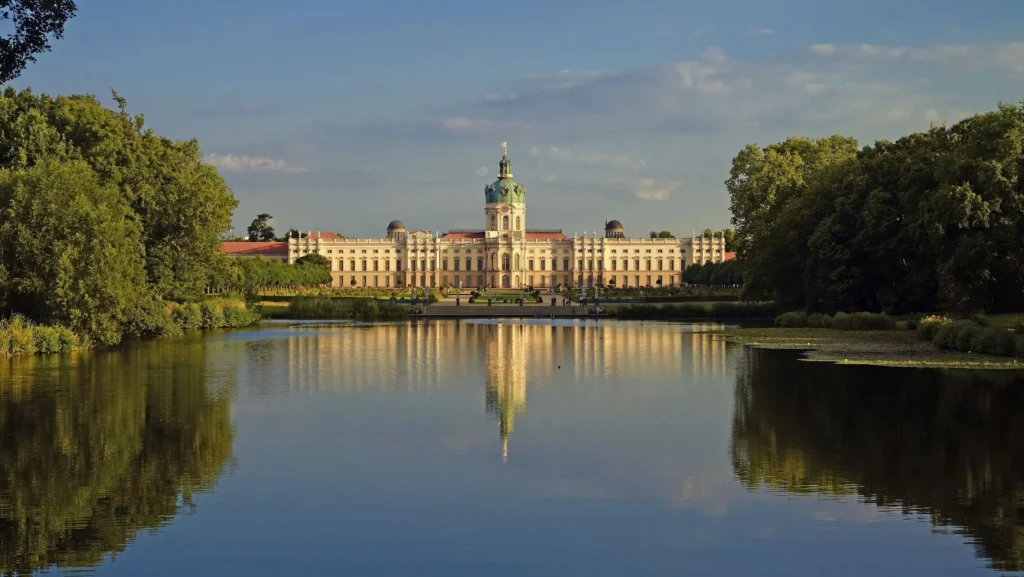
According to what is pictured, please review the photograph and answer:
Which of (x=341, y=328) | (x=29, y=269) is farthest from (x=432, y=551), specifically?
(x=341, y=328)

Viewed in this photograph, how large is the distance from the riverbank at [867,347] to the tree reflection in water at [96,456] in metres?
14.1

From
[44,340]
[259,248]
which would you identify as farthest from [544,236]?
[44,340]

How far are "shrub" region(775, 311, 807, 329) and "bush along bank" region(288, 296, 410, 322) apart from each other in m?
18.8

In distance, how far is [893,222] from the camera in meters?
36.4

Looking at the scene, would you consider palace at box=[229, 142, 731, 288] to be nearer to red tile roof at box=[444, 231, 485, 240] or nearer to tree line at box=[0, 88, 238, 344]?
red tile roof at box=[444, 231, 485, 240]

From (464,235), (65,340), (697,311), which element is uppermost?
(464,235)

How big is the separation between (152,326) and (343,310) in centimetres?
1915

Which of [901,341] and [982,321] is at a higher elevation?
[982,321]

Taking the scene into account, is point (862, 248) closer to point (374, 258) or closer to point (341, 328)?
point (341, 328)

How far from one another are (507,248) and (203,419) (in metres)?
129

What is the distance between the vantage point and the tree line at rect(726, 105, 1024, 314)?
3017cm

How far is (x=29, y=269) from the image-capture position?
2880 centimetres

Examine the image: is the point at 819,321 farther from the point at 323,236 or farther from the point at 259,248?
the point at 323,236

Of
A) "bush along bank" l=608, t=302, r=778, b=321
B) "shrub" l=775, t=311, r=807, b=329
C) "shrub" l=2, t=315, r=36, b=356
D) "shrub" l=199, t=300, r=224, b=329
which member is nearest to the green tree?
"shrub" l=2, t=315, r=36, b=356
